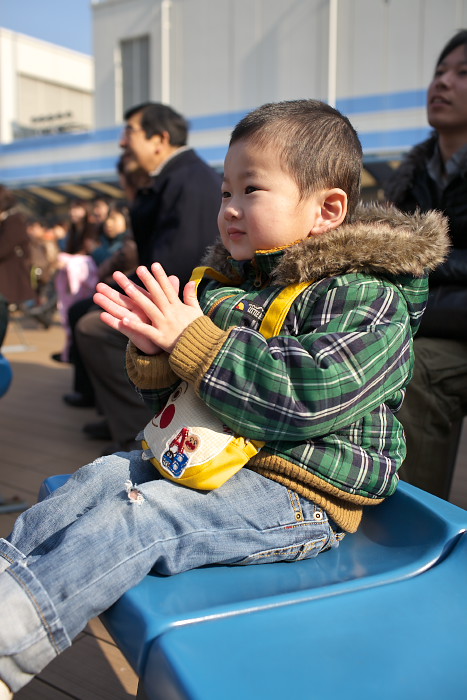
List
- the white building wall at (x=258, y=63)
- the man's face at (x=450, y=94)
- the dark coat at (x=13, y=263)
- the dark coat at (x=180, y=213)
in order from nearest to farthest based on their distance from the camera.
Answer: the man's face at (x=450, y=94)
the dark coat at (x=180, y=213)
the dark coat at (x=13, y=263)
the white building wall at (x=258, y=63)

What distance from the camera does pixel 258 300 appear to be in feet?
3.90

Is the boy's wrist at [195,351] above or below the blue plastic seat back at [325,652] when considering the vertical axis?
above

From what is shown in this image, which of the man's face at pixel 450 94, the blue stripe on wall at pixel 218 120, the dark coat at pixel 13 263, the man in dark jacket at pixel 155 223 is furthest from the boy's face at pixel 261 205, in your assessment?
the blue stripe on wall at pixel 218 120

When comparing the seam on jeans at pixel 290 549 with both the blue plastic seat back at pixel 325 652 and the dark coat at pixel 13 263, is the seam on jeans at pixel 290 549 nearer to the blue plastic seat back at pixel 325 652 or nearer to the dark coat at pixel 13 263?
the blue plastic seat back at pixel 325 652

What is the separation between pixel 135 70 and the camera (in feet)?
52.0

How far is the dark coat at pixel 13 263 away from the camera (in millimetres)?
5578

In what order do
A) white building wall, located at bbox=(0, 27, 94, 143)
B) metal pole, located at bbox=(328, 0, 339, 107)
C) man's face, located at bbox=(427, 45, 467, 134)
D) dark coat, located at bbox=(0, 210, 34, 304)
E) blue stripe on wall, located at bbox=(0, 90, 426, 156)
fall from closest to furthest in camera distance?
man's face, located at bbox=(427, 45, 467, 134) < dark coat, located at bbox=(0, 210, 34, 304) < blue stripe on wall, located at bbox=(0, 90, 426, 156) < metal pole, located at bbox=(328, 0, 339, 107) < white building wall, located at bbox=(0, 27, 94, 143)

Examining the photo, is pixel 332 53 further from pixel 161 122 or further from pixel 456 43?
pixel 456 43

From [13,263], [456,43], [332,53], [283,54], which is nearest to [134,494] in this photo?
[456,43]

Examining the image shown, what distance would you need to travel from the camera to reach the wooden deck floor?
57.0 inches

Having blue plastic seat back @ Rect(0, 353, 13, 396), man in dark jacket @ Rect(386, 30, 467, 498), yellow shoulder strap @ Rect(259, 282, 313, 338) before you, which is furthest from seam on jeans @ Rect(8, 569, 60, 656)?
blue plastic seat back @ Rect(0, 353, 13, 396)

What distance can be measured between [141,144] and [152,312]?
2219 millimetres

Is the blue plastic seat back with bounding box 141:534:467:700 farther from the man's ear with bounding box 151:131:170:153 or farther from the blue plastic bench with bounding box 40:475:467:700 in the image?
the man's ear with bounding box 151:131:170:153

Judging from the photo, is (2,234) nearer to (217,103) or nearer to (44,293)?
(44,293)
